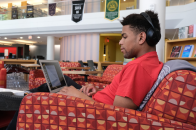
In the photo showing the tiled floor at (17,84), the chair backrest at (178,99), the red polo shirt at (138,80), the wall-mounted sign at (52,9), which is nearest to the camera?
the chair backrest at (178,99)

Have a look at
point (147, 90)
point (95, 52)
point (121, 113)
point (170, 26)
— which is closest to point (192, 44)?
point (147, 90)

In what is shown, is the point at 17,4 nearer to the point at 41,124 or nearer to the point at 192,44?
the point at 192,44

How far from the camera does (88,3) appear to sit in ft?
29.9

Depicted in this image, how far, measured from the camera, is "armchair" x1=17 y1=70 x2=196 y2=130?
0.68m

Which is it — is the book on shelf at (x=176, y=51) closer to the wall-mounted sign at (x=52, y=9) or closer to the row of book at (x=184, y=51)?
the row of book at (x=184, y=51)

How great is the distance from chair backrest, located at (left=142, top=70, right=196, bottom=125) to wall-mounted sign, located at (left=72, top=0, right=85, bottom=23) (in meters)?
7.81

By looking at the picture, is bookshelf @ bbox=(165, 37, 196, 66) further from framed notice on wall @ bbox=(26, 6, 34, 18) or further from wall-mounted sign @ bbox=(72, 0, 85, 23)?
framed notice on wall @ bbox=(26, 6, 34, 18)

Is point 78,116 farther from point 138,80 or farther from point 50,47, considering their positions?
point 50,47

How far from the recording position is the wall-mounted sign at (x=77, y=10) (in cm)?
795

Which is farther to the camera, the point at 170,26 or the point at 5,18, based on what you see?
the point at 5,18

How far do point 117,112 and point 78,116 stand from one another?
192 millimetres

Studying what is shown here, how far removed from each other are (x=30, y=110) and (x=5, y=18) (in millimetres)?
12317

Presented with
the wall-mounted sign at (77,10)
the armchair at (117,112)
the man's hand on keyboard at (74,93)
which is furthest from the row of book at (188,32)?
the wall-mounted sign at (77,10)

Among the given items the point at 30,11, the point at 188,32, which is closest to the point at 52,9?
the point at 30,11
